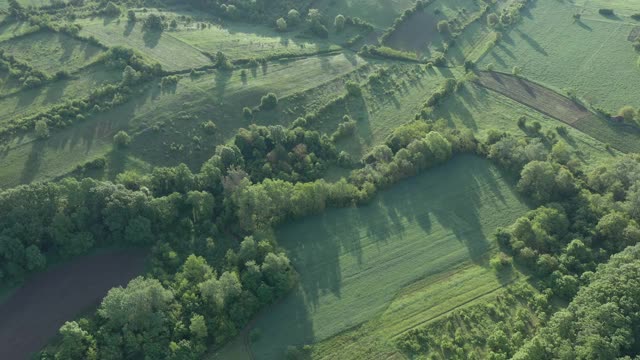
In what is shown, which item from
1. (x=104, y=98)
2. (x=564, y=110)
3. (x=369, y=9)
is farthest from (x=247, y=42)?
(x=564, y=110)

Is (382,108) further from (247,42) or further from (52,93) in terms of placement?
(52,93)

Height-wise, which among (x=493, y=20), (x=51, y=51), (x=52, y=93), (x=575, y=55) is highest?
(x=51, y=51)

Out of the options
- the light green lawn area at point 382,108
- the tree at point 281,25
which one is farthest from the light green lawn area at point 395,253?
the tree at point 281,25

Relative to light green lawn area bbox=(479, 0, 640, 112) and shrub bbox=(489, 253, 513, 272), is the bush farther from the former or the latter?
shrub bbox=(489, 253, 513, 272)

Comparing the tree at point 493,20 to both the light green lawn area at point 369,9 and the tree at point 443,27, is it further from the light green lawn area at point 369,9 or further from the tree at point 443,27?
the light green lawn area at point 369,9

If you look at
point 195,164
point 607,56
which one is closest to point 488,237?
point 195,164

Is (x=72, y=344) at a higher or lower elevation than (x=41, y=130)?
lower
